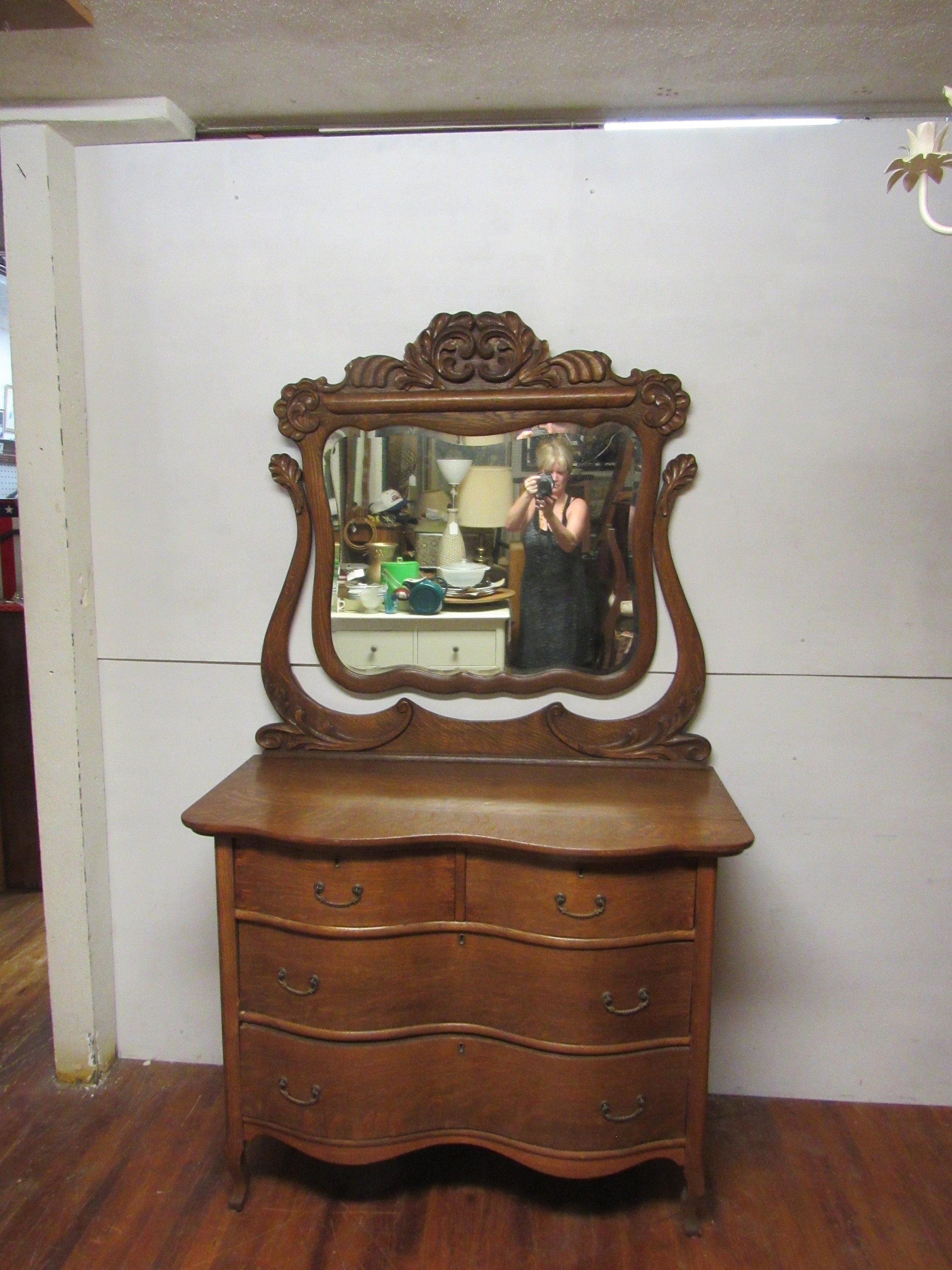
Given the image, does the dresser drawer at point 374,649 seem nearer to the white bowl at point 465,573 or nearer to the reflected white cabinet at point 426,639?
the reflected white cabinet at point 426,639

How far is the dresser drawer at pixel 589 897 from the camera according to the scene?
156 cm

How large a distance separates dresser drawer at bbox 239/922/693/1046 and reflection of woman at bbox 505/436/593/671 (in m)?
0.66

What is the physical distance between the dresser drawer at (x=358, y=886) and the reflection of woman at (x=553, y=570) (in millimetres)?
562

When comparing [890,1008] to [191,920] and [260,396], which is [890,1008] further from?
[260,396]

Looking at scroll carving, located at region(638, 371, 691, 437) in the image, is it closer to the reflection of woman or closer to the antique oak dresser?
the antique oak dresser

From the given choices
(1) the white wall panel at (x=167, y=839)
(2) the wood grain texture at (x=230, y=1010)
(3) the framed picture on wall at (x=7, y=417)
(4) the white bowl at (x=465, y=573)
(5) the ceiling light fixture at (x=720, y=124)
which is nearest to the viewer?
(2) the wood grain texture at (x=230, y=1010)

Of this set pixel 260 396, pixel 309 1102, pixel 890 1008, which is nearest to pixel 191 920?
pixel 309 1102

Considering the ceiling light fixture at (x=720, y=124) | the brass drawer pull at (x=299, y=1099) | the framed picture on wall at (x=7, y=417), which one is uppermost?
the ceiling light fixture at (x=720, y=124)

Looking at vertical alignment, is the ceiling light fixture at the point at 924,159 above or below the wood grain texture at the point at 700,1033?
above

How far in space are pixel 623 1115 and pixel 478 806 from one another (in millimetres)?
660

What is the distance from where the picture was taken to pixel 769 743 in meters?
1.97

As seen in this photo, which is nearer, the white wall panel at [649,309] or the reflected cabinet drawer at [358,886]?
the reflected cabinet drawer at [358,886]

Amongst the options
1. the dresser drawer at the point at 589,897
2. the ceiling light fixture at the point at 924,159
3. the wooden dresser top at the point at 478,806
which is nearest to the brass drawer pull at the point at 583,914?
the dresser drawer at the point at 589,897

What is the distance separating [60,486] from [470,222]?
44.5 inches
